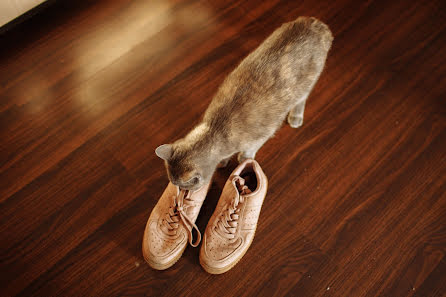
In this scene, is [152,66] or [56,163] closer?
[56,163]

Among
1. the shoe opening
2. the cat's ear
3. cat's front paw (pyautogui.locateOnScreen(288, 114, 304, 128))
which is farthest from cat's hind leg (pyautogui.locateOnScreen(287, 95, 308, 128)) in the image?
the cat's ear

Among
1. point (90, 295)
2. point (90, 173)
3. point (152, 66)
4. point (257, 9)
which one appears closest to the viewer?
point (90, 295)

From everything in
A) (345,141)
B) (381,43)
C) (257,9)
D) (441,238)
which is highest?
(257,9)

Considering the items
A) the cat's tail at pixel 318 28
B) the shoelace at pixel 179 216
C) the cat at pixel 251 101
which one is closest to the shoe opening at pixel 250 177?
the cat at pixel 251 101

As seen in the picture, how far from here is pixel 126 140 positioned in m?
1.54

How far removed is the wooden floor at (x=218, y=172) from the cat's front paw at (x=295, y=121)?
0.12 ft

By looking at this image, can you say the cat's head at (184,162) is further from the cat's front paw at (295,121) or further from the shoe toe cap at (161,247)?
the cat's front paw at (295,121)

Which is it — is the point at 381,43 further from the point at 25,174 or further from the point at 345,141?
the point at 25,174

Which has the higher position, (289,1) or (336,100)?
(289,1)

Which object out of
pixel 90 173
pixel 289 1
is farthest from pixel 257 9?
pixel 90 173

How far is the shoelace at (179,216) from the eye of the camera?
1.28 meters

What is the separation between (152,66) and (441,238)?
57.0 inches

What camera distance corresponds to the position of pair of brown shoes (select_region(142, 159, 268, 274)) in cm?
126

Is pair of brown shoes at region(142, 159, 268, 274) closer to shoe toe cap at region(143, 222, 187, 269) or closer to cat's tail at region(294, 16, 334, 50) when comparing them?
shoe toe cap at region(143, 222, 187, 269)
